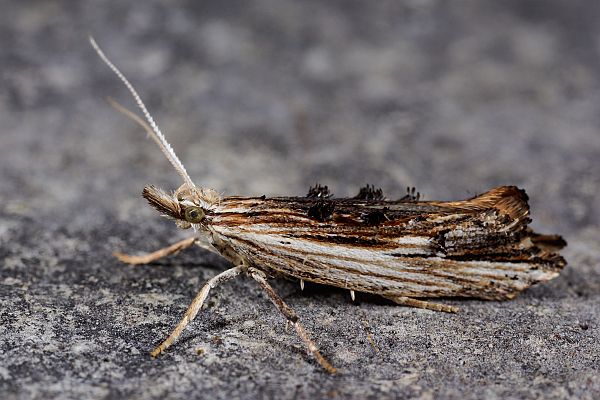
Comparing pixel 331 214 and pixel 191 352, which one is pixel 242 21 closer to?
pixel 331 214

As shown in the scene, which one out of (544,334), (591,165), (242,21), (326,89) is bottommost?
(544,334)

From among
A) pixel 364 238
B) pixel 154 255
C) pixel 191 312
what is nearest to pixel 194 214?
pixel 191 312

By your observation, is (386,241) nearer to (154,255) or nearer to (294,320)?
(294,320)

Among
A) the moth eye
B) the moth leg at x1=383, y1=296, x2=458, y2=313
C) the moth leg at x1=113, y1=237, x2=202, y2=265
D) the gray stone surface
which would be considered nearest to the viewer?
the gray stone surface

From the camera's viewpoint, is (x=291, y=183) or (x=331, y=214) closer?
(x=331, y=214)

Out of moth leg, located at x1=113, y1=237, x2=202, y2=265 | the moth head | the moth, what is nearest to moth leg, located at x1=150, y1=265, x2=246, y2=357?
the moth

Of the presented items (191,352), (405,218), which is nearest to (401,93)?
(405,218)

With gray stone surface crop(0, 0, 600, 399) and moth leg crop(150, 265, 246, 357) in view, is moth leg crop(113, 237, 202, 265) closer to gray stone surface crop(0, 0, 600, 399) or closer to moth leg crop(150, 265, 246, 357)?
gray stone surface crop(0, 0, 600, 399)
